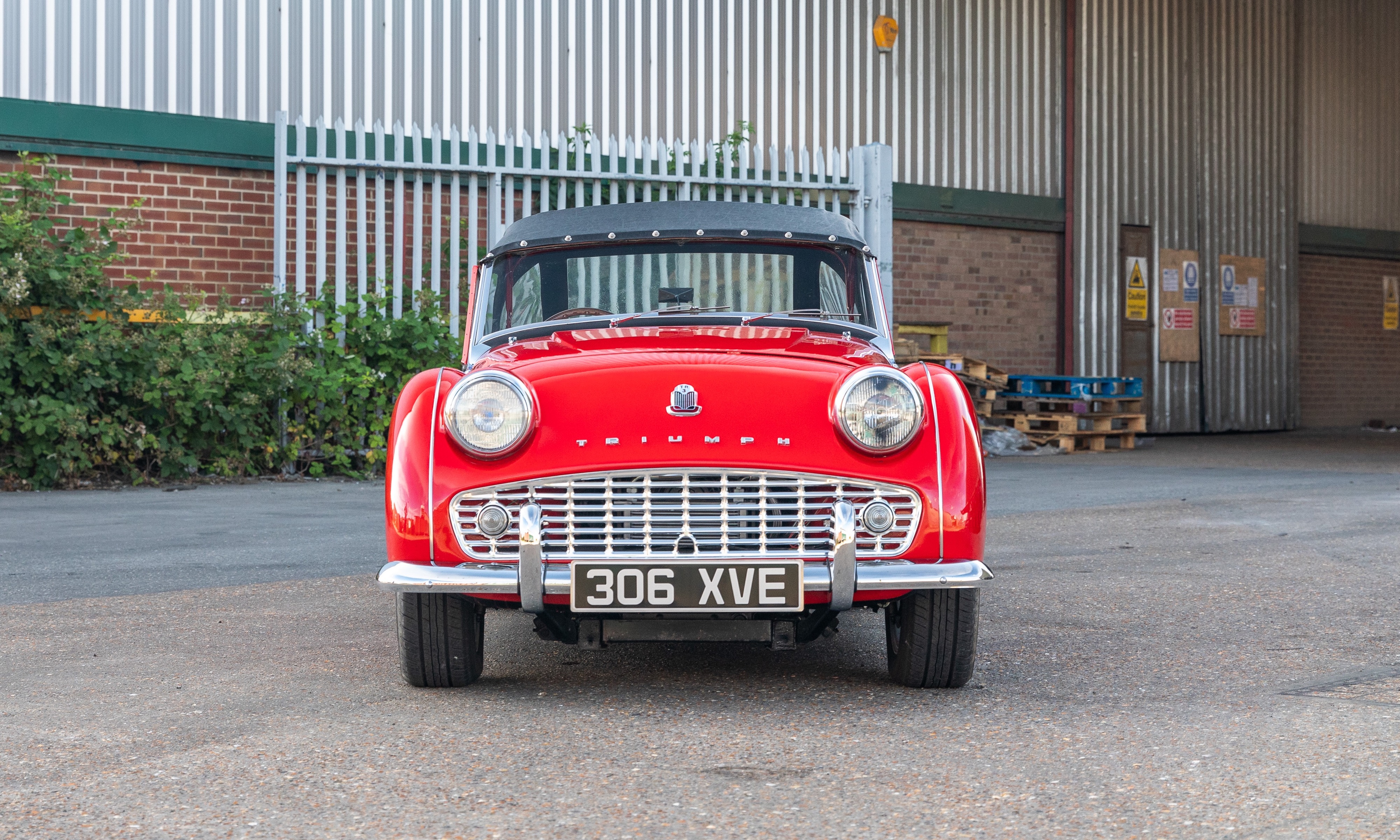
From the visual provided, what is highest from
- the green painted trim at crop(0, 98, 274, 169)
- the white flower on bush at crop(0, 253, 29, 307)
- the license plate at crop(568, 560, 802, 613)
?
the green painted trim at crop(0, 98, 274, 169)

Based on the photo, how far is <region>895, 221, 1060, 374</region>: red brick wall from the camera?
16359 millimetres

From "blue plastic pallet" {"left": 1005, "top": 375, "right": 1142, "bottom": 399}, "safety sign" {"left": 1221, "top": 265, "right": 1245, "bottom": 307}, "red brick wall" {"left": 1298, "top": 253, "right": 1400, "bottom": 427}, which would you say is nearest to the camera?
"blue plastic pallet" {"left": 1005, "top": 375, "right": 1142, "bottom": 399}

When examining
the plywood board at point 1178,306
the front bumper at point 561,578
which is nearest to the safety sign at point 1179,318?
the plywood board at point 1178,306

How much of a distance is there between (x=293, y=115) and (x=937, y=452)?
32.1ft

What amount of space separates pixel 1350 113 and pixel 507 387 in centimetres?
2096

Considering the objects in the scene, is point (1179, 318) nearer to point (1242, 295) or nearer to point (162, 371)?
point (1242, 295)

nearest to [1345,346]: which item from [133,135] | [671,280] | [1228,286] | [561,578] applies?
[1228,286]

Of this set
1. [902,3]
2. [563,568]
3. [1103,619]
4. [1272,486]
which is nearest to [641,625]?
[563,568]

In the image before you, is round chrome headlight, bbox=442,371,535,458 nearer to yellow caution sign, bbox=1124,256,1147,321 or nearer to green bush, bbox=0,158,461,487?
green bush, bbox=0,158,461,487

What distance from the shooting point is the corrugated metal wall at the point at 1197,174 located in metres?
18.0

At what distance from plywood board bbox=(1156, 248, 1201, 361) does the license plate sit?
16.1 m

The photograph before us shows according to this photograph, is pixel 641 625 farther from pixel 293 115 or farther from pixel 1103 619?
pixel 293 115

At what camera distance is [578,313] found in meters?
4.87

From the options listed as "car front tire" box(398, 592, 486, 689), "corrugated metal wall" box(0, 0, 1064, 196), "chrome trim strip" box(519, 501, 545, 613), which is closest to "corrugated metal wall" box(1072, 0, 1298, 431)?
"corrugated metal wall" box(0, 0, 1064, 196)
